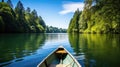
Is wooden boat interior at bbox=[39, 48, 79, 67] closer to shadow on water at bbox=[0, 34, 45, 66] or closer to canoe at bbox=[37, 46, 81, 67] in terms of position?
canoe at bbox=[37, 46, 81, 67]

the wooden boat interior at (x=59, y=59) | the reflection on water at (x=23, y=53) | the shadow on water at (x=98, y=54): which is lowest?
the shadow on water at (x=98, y=54)

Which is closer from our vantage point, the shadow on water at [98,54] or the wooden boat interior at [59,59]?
the wooden boat interior at [59,59]

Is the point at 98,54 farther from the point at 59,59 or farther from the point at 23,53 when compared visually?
the point at 23,53

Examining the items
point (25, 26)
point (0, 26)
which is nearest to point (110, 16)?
point (0, 26)

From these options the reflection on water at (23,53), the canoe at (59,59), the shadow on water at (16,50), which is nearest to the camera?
the canoe at (59,59)

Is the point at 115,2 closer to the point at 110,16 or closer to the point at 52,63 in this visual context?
the point at 110,16

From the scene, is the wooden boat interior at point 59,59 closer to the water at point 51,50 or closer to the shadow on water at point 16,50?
the water at point 51,50

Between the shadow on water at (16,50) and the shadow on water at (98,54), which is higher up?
the shadow on water at (16,50)

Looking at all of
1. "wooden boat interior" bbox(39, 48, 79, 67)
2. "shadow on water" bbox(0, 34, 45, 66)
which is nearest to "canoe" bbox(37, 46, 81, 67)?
"wooden boat interior" bbox(39, 48, 79, 67)

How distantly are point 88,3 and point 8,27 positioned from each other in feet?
205

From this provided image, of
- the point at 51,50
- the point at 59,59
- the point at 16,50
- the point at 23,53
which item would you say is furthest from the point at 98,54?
the point at 16,50

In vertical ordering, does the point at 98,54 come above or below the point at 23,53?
below

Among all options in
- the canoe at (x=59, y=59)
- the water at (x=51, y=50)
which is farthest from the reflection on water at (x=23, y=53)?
the canoe at (x=59, y=59)

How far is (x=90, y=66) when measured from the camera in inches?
517
